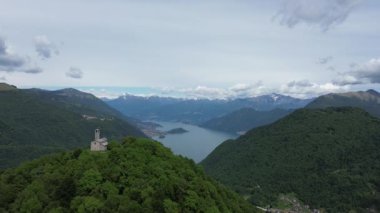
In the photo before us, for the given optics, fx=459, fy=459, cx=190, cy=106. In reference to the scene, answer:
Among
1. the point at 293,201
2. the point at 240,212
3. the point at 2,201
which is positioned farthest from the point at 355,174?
the point at 2,201

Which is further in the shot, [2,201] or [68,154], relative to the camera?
[68,154]

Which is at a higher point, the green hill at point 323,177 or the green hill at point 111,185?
the green hill at point 111,185

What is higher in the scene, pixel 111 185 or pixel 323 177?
pixel 111 185

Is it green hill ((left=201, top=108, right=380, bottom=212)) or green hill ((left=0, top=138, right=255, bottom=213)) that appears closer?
green hill ((left=0, top=138, right=255, bottom=213))

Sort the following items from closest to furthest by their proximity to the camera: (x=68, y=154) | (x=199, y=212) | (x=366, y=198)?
(x=199, y=212) → (x=68, y=154) → (x=366, y=198)

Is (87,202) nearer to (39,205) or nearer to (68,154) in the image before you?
(39,205)

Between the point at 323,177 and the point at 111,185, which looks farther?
the point at 323,177

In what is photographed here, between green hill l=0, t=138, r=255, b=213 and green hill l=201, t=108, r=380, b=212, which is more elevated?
green hill l=0, t=138, r=255, b=213

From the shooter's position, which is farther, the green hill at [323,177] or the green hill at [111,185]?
the green hill at [323,177]
